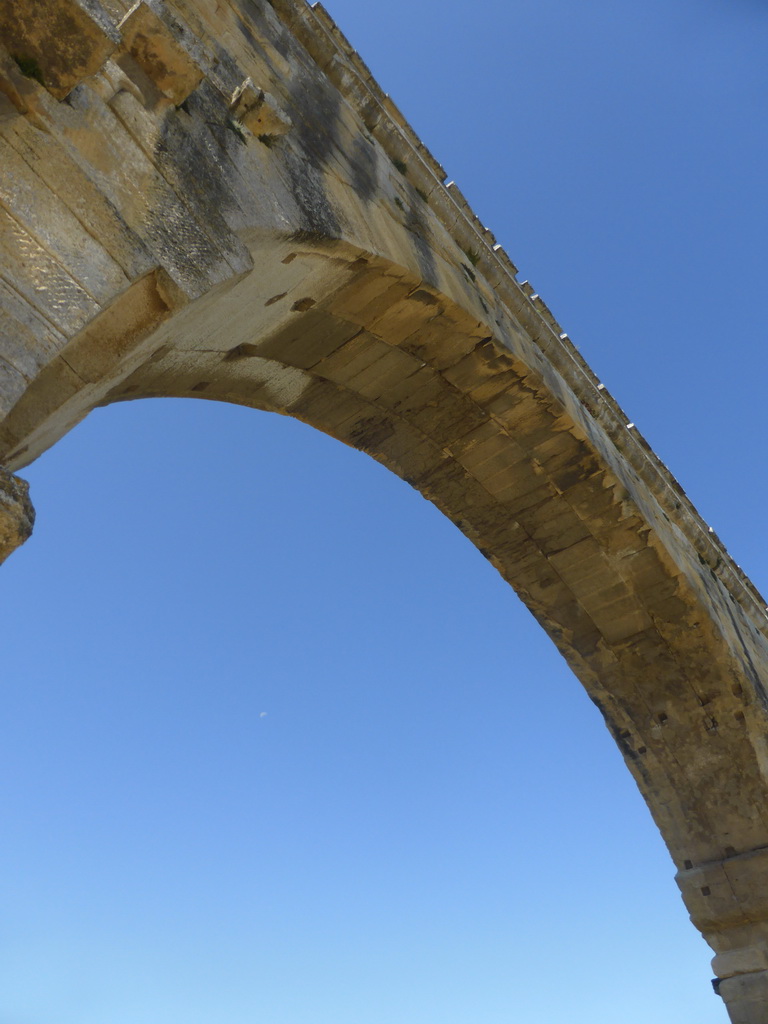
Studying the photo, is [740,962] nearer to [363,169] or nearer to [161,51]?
[363,169]

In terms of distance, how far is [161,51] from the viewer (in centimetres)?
260

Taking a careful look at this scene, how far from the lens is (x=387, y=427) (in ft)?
17.5

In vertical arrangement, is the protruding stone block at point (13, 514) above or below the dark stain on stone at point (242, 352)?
below

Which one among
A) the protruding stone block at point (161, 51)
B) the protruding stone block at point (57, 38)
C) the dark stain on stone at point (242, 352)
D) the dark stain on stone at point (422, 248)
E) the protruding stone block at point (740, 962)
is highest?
the dark stain on stone at point (422, 248)

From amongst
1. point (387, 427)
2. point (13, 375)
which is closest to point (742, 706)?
point (387, 427)

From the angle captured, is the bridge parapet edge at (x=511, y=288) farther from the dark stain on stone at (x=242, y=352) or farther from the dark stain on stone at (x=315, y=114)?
the dark stain on stone at (x=242, y=352)

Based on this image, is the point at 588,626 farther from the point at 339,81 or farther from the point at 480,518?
the point at 339,81

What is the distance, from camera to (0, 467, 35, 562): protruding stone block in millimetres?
1930

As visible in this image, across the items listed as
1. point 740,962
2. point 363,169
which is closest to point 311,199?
point 363,169

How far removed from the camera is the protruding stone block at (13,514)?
76.0 inches

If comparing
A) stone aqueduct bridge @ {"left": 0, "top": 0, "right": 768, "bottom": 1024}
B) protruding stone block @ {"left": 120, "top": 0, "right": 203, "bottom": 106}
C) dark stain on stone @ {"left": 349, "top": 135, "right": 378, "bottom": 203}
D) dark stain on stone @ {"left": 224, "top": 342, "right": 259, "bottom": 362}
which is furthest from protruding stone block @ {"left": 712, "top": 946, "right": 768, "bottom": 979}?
protruding stone block @ {"left": 120, "top": 0, "right": 203, "bottom": 106}

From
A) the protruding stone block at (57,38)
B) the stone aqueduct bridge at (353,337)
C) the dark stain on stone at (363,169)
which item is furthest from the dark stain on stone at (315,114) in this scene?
the protruding stone block at (57,38)

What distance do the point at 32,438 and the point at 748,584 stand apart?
7.98m

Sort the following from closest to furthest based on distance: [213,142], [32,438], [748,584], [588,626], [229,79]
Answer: [32,438] < [213,142] < [229,79] < [588,626] < [748,584]
